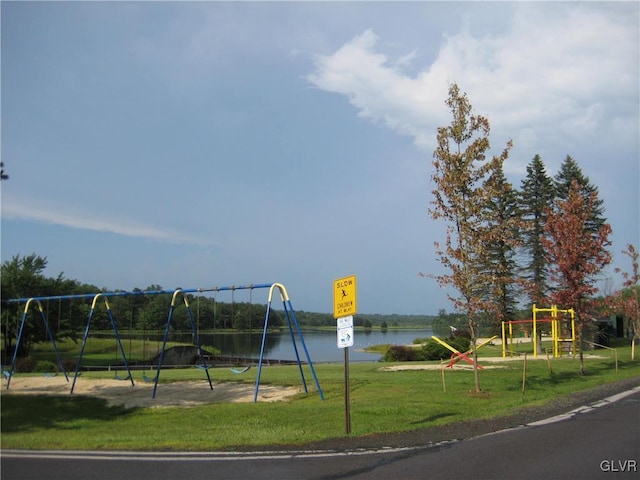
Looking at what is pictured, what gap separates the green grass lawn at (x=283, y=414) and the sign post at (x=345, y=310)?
1.36 metres

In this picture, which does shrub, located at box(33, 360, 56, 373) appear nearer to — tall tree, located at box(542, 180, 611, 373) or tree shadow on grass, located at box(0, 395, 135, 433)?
tree shadow on grass, located at box(0, 395, 135, 433)

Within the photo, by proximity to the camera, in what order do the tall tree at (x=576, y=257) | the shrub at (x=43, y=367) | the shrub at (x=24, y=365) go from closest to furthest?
the tall tree at (x=576, y=257) → the shrub at (x=24, y=365) → the shrub at (x=43, y=367)

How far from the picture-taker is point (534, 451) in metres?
8.40

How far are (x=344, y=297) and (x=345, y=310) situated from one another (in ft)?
0.77

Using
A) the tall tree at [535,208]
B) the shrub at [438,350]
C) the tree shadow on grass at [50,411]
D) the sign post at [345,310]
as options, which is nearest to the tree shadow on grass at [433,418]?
the sign post at [345,310]

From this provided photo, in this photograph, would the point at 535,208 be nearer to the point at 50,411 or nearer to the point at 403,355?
the point at 403,355

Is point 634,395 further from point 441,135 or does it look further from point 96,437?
point 96,437

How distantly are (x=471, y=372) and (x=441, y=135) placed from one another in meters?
9.48

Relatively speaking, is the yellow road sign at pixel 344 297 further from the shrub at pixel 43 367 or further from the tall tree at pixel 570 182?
the tall tree at pixel 570 182

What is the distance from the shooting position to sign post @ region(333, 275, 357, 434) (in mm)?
10383

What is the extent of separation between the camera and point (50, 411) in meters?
15.4

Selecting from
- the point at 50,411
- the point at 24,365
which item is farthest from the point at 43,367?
the point at 50,411

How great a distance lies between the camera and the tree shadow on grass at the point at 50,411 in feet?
43.5

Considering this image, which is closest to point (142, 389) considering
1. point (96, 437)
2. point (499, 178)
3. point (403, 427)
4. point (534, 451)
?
point (96, 437)
